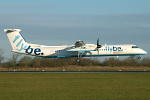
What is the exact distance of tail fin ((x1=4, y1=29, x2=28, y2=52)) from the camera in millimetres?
58594

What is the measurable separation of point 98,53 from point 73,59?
7.75m

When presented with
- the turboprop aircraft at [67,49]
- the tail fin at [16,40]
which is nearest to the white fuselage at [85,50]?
the turboprop aircraft at [67,49]

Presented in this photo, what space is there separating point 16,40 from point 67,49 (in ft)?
34.6

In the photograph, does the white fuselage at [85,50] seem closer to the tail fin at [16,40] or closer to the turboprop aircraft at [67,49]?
the turboprop aircraft at [67,49]

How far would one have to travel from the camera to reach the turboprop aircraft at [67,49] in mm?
58500

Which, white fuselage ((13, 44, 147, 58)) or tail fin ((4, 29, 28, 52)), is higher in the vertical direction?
tail fin ((4, 29, 28, 52))

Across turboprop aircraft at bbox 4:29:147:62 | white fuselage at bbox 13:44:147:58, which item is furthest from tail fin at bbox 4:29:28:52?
white fuselage at bbox 13:44:147:58

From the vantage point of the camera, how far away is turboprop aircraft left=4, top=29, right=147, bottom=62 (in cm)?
5850

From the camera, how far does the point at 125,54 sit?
59250 mm

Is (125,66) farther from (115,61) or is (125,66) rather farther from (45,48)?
(45,48)

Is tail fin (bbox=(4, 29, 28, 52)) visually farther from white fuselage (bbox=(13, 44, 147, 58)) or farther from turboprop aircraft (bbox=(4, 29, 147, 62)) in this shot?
white fuselage (bbox=(13, 44, 147, 58))

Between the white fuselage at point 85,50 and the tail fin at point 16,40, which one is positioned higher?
the tail fin at point 16,40

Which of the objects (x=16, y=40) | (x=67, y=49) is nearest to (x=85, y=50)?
(x=67, y=49)

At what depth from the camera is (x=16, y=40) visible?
5916 cm
